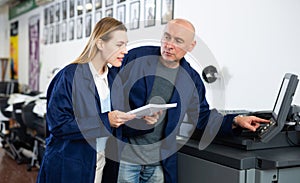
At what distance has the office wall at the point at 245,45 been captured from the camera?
93.0 inches

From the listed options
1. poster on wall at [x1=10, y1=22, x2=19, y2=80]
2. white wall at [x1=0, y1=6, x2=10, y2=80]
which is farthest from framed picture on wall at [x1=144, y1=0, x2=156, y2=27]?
white wall at [x1=0, y1=6, x2=10, y2=80]

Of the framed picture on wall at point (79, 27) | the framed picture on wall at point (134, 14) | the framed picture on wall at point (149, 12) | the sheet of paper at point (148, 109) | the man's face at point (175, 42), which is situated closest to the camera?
the sheet of paper at point (148, 109)

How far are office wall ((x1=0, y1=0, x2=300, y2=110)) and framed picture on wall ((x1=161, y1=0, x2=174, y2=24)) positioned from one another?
7cm

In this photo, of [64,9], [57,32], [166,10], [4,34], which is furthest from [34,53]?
[166,10]

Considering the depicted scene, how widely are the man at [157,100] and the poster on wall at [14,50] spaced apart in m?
7.01

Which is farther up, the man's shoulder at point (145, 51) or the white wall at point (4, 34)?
the white wall at point (4, 34)

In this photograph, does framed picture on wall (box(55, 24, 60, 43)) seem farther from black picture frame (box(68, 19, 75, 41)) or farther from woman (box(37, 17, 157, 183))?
woman (box(37, 17, 157, 183))

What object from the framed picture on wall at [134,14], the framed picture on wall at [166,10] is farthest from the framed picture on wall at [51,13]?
the framed picture on wall at [166,10]

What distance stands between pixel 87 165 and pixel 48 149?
0.70 ft

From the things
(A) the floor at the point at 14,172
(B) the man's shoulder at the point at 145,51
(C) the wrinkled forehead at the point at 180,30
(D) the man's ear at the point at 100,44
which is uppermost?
(C) the wrinkled forehead at the point at 180,30

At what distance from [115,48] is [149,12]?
A: 6.34 feet

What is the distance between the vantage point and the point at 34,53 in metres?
7.22

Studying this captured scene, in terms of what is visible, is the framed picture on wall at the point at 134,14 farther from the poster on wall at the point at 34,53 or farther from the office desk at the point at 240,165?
the poster on wall at the point at 34,53

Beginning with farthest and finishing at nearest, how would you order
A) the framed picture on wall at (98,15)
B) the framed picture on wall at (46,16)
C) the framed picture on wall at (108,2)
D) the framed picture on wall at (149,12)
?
the framed picture on wall at (46,16), the framed picture on wall at (98,15), the framed picture on wall at (108,2), the framed picture on wall at (149,12)
